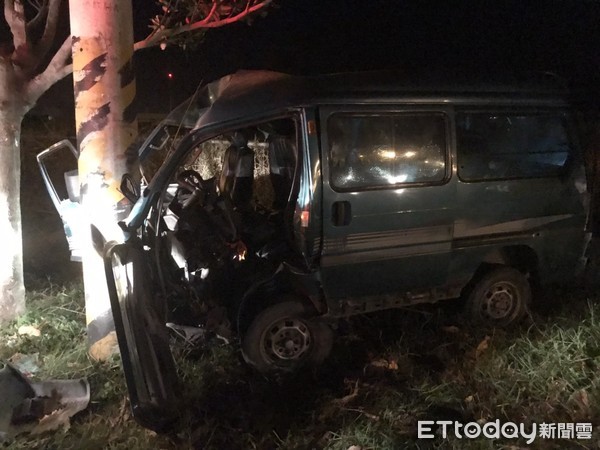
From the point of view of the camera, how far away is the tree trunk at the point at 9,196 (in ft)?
17.8

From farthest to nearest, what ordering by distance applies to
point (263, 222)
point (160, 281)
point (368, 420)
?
point (263, 222)
point (160, 281)
point (368, 420)

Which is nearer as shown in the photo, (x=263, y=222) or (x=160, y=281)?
(x=160, y=281)

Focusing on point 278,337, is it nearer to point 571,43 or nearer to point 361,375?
point 361,375

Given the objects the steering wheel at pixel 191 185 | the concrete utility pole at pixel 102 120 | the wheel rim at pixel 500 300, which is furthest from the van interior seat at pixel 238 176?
the wheel rim at pixel 500 300

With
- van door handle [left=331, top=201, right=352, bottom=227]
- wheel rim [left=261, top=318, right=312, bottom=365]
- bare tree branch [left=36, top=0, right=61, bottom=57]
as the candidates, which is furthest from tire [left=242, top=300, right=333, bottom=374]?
bare tree branch [left=36, top=0, right=61, bottom=57]

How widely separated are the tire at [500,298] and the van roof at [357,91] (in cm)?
151

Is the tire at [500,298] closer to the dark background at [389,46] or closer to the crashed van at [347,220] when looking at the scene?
the crashed van at [347,220]

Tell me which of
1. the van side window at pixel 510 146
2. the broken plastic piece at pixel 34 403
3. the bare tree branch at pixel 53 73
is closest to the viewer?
the broken plastic piece at pixel 34 403

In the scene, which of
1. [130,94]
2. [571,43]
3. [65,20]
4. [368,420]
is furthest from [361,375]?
[571,43]

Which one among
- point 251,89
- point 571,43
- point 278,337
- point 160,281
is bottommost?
point 278,337

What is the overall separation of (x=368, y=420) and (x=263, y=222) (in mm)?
2059

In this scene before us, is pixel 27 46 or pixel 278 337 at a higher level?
pixel 27 46

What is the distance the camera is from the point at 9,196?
554 centimetres

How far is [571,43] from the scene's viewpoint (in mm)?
11906
